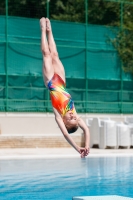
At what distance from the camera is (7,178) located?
12023 mm

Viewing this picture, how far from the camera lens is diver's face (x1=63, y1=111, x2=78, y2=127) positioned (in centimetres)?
986

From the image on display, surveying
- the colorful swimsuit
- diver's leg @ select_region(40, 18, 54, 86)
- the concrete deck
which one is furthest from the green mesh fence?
the colorful swimsuit

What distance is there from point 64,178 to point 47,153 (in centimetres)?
506

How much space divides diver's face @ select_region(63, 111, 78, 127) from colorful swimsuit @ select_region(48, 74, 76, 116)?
0.11 meters

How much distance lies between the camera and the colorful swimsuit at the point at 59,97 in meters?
10.3

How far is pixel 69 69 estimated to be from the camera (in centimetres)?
2416

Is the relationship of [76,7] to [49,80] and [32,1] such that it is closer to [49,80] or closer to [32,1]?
[32,1]

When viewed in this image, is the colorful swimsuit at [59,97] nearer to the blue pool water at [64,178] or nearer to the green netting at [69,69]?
the blue pool water at [64,178]

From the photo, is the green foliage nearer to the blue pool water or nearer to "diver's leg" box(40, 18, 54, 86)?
the blue pool water

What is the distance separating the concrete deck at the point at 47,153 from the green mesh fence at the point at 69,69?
4274 mm

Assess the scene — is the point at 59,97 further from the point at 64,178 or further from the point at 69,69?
the point at 69,69

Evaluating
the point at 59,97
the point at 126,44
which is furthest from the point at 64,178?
the point at 126,44

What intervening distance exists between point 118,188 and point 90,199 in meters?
3.04

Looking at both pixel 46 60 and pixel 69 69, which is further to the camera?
pixel 69 69
